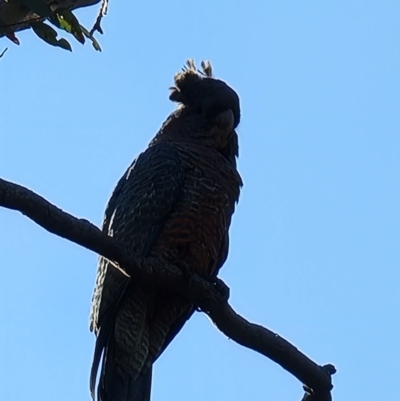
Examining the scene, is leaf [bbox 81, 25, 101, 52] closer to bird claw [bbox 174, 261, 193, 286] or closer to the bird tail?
bird claw [bbox 174, 261, 193, 286]

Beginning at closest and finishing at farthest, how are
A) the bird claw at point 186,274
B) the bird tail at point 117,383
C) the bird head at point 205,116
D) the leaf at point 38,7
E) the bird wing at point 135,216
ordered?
the leaf at point 38,7, the bird claw at point 186,274, the bird tail at point 117,383, the bird wing at point 135,216, the bird head at point 205,116

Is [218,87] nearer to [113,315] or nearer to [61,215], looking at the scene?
[113,315]

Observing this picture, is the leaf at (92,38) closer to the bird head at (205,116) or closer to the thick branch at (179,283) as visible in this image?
the thick branch at (179,283)

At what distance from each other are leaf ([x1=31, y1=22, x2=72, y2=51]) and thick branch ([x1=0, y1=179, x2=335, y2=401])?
0.68 metres

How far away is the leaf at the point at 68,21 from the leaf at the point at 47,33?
0.05 m

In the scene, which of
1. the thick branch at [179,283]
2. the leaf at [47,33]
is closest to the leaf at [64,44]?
the leaf at [47,33]

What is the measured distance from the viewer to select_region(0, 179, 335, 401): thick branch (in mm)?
3408

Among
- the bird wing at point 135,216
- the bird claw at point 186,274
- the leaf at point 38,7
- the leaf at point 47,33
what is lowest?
the leaf at point 38,7

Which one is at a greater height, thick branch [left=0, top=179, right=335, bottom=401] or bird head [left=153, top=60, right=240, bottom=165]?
bird head [left=153, top=60, right=240, bottom=165]

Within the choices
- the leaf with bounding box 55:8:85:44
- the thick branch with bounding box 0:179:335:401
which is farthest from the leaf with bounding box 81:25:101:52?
the thick branch with bounding box 0:179:335:401

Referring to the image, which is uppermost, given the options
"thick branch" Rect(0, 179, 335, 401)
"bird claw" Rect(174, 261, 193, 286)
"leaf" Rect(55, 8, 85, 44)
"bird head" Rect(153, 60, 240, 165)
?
"bird head" Rect(153, 60, 240, 165)

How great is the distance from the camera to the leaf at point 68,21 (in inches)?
141

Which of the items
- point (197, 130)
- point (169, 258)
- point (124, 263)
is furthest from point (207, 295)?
point (197, 130)

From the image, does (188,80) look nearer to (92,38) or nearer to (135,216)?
(135,216)
